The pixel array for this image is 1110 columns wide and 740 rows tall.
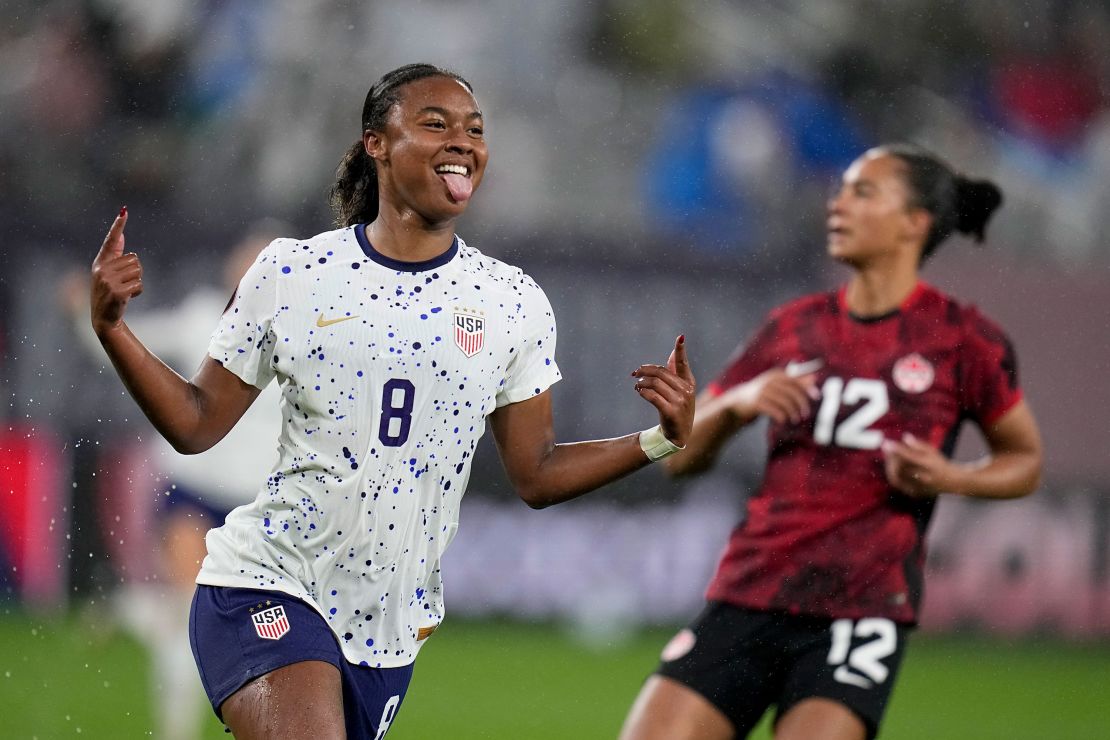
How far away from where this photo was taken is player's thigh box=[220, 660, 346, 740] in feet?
11.3

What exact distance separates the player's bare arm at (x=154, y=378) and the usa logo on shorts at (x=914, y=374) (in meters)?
2.02

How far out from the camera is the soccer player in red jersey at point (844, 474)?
457 cm

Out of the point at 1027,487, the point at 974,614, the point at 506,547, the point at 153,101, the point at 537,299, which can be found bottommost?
the point at 974,614

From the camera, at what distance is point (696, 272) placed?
34.2 feet

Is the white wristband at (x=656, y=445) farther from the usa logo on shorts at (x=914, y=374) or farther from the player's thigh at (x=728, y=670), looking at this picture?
the usa logo on shorts at (x=914, y=374)

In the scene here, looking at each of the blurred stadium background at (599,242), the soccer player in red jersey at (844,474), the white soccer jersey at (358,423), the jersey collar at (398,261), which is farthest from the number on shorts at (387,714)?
the blurred stadium background at (599,242)

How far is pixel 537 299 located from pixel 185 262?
6284 millimetres

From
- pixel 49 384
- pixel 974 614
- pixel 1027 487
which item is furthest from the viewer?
pixel 974 614

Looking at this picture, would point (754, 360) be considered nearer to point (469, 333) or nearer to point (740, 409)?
point (740, 409)

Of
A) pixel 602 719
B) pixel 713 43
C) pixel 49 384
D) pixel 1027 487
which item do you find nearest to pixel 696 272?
pixel 713 43

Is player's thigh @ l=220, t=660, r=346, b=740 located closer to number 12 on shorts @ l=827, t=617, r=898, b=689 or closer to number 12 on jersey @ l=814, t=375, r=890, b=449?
number 12 on shorts @ l=827, t=617, r=898, b=689

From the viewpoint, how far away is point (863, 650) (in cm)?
456

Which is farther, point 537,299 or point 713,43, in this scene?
point 713,43

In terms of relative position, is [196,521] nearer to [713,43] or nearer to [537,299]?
[537,299]
